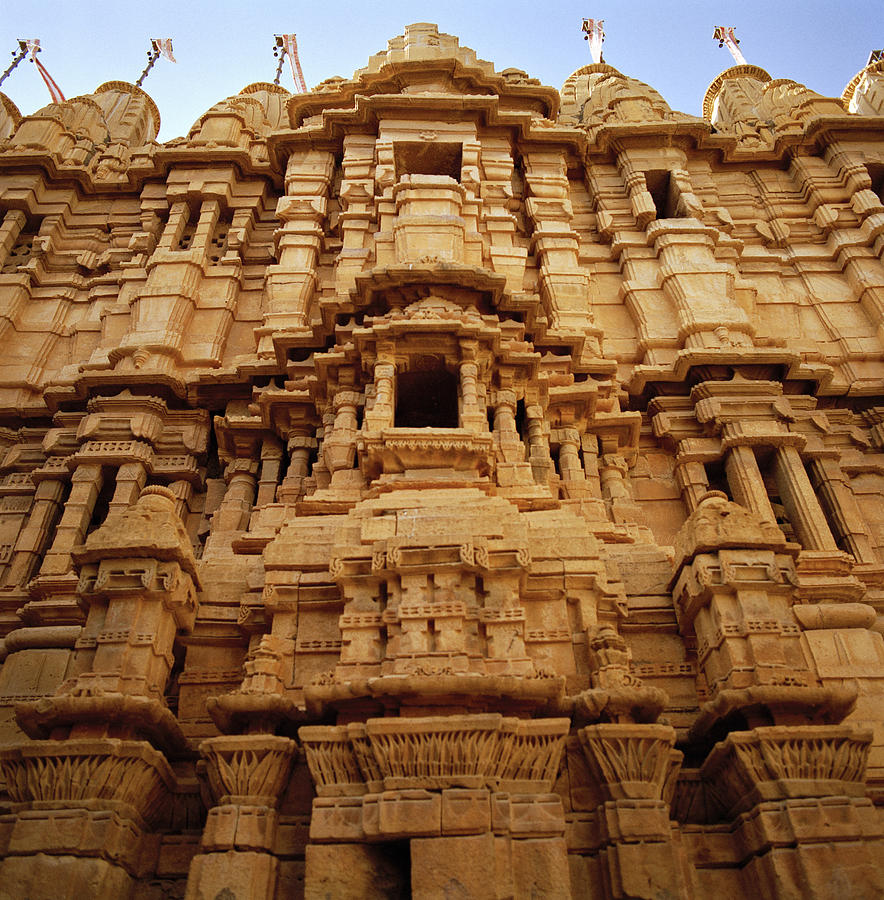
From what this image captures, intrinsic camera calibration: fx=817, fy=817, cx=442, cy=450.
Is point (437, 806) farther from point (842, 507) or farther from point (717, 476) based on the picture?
point (842, 507)

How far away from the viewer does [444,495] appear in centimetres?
1035

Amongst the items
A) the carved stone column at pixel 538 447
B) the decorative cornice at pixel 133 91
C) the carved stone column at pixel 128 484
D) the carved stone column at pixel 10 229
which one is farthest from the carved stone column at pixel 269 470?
the decorative cornice at pixel 133 91

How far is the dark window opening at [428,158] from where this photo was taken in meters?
20.2

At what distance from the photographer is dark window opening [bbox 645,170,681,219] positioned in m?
20.9

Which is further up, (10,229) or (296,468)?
(10,229)

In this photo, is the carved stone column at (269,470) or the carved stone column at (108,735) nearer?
the carved stone column at (108,735)

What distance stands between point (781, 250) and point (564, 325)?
741 cm

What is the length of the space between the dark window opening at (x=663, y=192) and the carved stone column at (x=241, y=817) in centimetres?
1744

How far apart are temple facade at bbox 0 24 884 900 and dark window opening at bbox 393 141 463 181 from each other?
102mm

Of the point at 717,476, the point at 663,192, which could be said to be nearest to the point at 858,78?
the point at 663,192

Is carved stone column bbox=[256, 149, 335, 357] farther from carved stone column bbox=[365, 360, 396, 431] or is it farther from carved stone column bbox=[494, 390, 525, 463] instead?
carved stone column bbox=[494, 390, 525, 463]

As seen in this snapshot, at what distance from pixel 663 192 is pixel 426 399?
37.1ft

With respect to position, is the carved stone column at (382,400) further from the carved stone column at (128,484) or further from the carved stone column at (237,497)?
the carved stone column at (128,484)

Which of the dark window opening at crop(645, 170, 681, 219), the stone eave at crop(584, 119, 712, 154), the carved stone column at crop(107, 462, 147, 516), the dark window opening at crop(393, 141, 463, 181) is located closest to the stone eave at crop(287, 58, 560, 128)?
the dark window opening at crop(393, 141, 463, 181)
